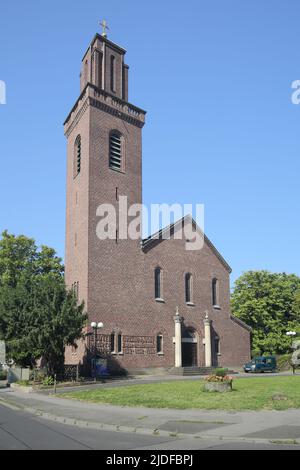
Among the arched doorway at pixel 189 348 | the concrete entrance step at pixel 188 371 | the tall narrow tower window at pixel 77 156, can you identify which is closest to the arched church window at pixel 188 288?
the arched doorway at pixel 189 348

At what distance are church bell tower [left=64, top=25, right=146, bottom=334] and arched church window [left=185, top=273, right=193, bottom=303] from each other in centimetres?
621

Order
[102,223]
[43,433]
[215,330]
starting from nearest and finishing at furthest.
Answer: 1. [43,433]
2. [102,223]
3. [215,330]

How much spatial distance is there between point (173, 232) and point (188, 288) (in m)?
5.34

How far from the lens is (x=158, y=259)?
4288 centimetres

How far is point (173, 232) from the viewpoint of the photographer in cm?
4497

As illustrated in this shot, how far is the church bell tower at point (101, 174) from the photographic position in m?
37.8

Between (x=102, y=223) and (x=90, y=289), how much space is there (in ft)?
18.0

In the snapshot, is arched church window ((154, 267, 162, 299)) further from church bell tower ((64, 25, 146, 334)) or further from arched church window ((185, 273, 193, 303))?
arched church window ((185, 273, 193, 303))

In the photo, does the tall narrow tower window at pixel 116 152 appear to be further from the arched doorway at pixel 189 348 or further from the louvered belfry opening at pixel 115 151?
the arched doorway at pixel 189 348

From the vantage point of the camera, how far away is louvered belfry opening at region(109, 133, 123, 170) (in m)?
41.6

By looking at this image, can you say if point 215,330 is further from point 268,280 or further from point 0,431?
point 0,431

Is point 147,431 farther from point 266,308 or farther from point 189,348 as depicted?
point 266,308
